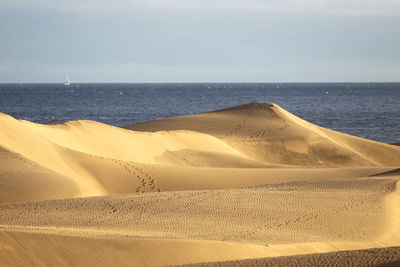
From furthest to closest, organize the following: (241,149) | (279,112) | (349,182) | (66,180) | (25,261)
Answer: (279,112) < (241,149) < (349,182) < (66,180) < (25,261)

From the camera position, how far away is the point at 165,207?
12.5 meters

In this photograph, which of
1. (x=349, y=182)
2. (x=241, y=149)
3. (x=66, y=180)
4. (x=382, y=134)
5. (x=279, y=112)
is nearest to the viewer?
(x=66, y=180)

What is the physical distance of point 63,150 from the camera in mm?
18734

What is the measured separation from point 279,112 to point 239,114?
207cm

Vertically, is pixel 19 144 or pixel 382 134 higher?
pixel 19 144

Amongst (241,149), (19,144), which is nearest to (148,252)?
(19,144)

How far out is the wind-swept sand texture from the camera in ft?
29.0

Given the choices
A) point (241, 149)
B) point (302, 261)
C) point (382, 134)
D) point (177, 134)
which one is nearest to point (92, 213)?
point (302, 261)

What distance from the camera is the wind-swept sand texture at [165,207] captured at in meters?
8.85

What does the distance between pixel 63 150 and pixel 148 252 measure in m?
10.3

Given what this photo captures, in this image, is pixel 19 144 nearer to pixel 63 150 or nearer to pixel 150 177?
pixel 63 150

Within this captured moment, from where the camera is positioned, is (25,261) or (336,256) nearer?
(336,256)

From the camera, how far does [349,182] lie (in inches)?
629

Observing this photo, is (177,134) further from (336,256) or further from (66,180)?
(336,256)
